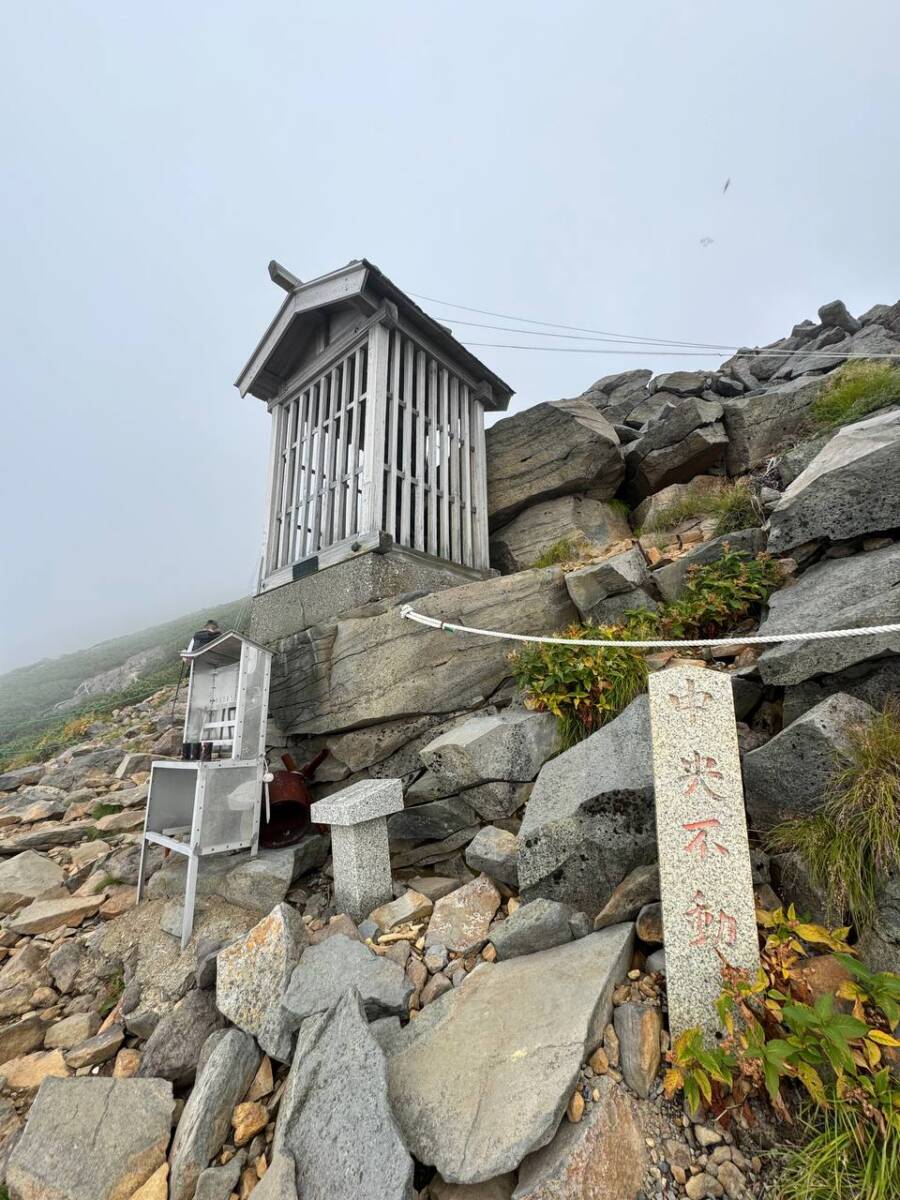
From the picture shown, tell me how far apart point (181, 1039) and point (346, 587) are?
16.2 ft

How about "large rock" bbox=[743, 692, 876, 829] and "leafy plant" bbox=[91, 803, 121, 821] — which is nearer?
"large rock" bbox=[743, 692, 876, 829]

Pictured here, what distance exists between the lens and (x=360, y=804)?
430 cm

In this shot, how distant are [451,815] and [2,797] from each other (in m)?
8.36

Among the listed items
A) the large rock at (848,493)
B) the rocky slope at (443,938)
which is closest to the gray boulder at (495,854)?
the rocky slope at (443,938)

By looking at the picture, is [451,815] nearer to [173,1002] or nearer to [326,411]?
[173,1002]

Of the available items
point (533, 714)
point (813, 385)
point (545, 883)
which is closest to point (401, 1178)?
point (545, 883)

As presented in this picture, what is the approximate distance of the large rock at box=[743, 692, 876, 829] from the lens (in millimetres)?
3109

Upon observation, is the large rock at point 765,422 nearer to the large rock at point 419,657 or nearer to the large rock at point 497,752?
the large rock at point 419,657

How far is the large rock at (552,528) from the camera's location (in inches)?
376

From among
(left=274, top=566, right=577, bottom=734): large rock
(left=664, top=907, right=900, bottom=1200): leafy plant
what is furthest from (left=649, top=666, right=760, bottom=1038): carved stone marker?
(left=274, top=566, right=577, bottom=734): large rock

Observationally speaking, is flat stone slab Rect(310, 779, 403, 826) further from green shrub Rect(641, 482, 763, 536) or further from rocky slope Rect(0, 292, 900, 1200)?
green shrub Rect(641, 482, 763, 536)

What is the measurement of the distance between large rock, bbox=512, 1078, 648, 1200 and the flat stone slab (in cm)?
240

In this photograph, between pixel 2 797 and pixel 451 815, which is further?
pixel 2 797

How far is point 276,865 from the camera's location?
5.02 metres
